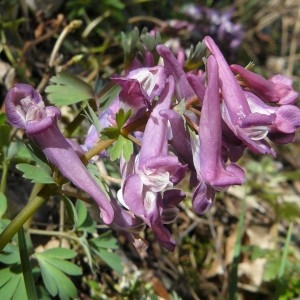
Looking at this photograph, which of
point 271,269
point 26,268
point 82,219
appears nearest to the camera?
point 26,268

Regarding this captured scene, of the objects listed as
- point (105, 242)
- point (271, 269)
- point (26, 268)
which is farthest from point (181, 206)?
point (26, 268)

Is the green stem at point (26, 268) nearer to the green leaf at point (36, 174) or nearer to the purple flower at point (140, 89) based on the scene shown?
the green leaf at point (36, 174)

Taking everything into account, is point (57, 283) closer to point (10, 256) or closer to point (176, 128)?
point (10, 256)

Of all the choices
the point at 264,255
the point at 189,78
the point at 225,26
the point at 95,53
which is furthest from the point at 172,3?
the point at 189,78

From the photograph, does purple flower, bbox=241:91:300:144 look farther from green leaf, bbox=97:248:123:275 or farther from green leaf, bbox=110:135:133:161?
green leaf, bbox=97:248:123:275

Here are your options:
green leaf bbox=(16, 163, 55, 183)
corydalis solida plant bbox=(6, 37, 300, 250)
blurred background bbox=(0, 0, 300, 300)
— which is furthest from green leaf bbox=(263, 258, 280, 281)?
green leaf bbox=(16, 163, 55, 183)

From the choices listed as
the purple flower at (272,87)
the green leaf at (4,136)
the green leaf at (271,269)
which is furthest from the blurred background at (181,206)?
the purple flower at (272,87)
